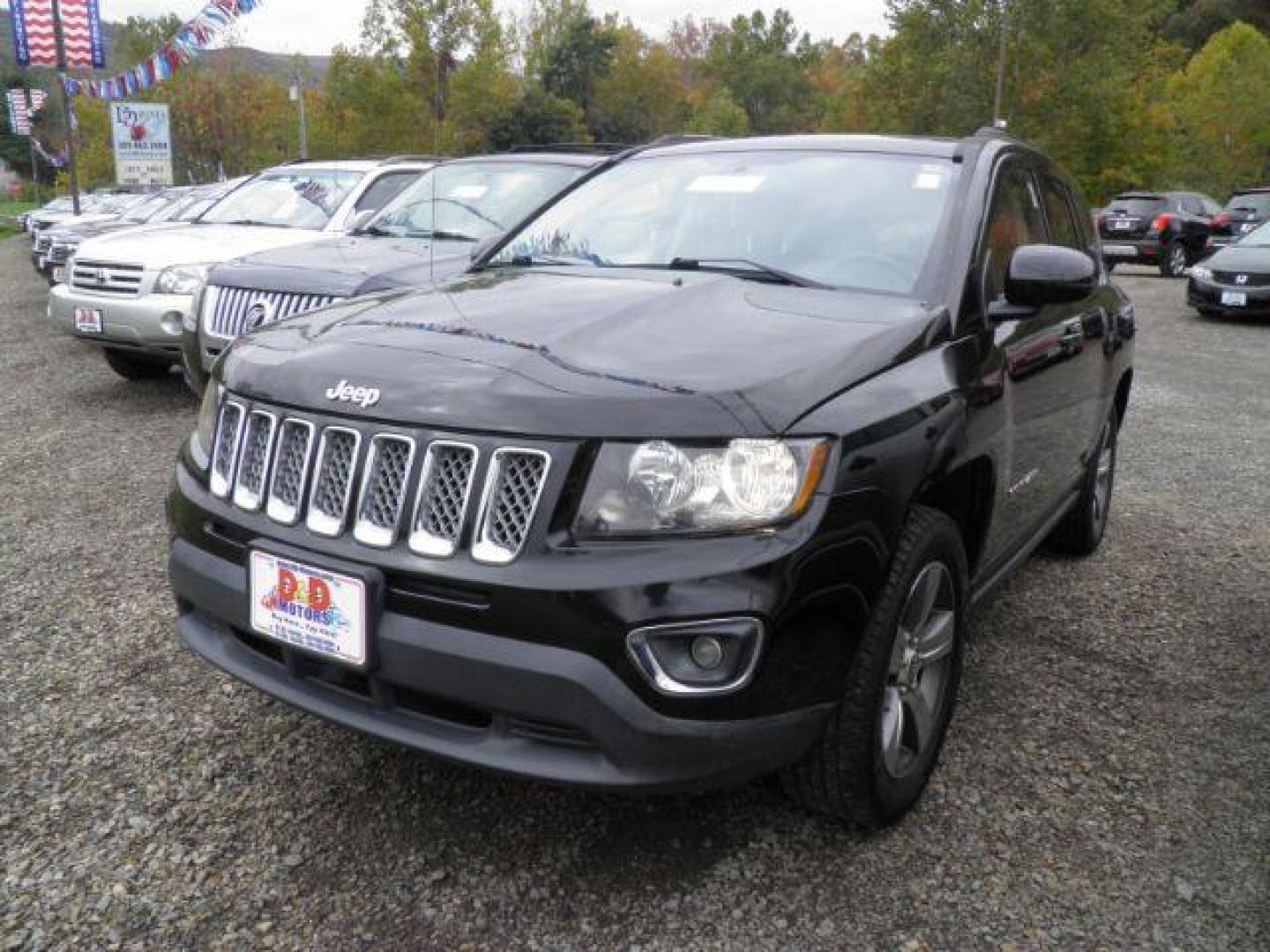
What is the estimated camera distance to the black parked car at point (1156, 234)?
62.8 feet

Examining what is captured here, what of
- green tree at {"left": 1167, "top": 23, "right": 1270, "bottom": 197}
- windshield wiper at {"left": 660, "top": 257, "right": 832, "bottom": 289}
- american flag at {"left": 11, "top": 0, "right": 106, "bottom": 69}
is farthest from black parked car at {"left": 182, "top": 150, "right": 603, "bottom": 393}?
green tree at {"left": 1167, "top": 23, "right": 1270, "bottom": 197}

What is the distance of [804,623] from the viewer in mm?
2061

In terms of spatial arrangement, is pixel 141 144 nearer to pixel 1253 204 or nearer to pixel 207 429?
pixel 1253 204

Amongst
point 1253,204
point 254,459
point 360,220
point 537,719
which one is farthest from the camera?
point 1253,204

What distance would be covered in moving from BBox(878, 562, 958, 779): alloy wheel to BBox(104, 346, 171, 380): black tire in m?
6.72

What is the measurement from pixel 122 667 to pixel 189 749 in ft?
2.17

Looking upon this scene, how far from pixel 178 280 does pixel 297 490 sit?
548 cm

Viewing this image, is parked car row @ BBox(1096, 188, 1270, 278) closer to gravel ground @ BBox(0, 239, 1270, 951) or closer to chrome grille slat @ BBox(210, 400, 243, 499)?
gravel ground @ BBox(0, 239, 1270, 951)

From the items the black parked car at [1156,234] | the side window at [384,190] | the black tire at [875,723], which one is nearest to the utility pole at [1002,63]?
the black parked car at [1156,234]

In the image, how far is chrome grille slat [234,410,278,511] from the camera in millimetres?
2363

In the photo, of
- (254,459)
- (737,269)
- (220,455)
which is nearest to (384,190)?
(737,269)

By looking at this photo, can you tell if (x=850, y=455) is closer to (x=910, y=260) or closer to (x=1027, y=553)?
(x=910, y=260)

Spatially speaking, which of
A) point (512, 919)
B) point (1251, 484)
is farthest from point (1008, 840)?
point (1251, 484)

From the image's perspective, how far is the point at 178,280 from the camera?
7.11m
